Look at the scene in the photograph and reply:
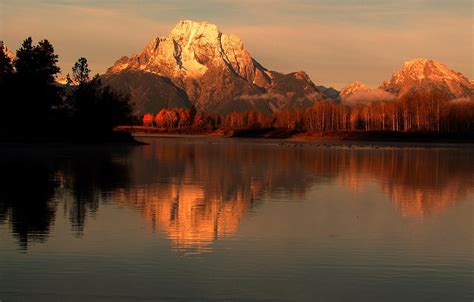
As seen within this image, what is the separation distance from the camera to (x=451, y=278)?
20.3 m

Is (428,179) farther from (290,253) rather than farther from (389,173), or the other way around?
(290,253)

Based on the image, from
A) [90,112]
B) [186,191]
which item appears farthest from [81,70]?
[186,191]

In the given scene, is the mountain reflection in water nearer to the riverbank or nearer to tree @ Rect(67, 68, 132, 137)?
the riverbank

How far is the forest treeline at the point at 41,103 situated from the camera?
114m

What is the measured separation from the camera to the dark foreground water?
18.7 meters

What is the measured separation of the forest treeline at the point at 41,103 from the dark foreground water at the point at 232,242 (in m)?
69.0

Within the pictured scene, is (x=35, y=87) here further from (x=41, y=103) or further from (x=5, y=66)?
(x=5, y=66)

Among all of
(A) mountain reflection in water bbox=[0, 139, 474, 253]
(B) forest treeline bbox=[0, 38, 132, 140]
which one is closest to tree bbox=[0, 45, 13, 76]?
(B) forest treeline bbox=[0, 38, 132, 140]

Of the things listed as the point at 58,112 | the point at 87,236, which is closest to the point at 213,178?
the point at 87,236

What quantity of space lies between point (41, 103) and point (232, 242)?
327 feet

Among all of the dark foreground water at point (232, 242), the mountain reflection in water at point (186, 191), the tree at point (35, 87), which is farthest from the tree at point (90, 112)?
the dark foreground water at point (232, 242)

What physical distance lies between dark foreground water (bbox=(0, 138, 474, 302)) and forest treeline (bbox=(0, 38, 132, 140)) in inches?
2717

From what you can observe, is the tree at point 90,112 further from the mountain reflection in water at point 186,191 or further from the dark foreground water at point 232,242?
the dark foreground water at point 232,242

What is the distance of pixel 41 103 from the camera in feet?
388
